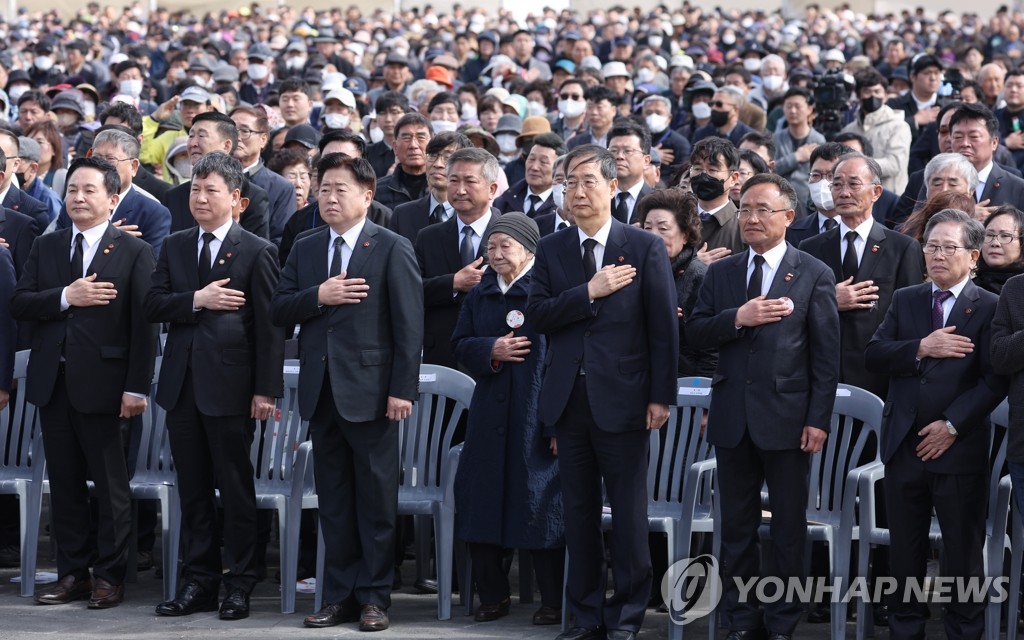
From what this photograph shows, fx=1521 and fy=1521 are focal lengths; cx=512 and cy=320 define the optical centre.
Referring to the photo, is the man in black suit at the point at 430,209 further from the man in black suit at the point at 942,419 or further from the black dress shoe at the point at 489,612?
the man in black suit at the point at 942,419

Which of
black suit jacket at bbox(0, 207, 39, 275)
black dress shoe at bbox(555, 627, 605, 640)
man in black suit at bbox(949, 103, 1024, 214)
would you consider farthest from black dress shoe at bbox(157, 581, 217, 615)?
man in black suit at bbox(949, 103, 1024, 214)

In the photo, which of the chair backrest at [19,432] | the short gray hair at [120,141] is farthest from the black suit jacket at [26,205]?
the chair backrest at [19,432]

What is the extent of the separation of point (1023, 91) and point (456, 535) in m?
6.08

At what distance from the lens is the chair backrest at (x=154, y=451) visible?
7.36 metres

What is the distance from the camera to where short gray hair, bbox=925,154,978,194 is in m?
7.49

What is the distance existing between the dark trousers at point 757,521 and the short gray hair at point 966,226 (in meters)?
1.09

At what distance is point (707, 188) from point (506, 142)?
3967mm

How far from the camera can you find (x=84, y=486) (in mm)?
7215

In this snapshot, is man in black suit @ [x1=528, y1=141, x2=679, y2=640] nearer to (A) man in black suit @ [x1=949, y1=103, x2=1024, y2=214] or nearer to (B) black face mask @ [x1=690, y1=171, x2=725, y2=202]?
(B) black face mask @ [x1=690, y1=171, x2=725, y2=202]

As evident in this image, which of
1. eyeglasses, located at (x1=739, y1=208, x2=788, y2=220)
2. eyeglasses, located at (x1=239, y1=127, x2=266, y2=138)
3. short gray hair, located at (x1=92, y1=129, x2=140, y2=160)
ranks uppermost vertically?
eyeglasses, located at (x1=239, y1=127, x2=266, y2=138)

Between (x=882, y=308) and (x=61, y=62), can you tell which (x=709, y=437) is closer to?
(x=882, y=308)

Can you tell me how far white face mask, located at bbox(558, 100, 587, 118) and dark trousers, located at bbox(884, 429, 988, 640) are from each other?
7097 mm

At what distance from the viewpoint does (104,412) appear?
7.03m

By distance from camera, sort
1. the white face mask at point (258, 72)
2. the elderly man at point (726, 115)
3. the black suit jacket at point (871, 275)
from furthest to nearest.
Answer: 1. the white face mask at point (258, 72)
2. the elderly man at point (726, 115)
3. the black suit jacket at point (871, 275)
